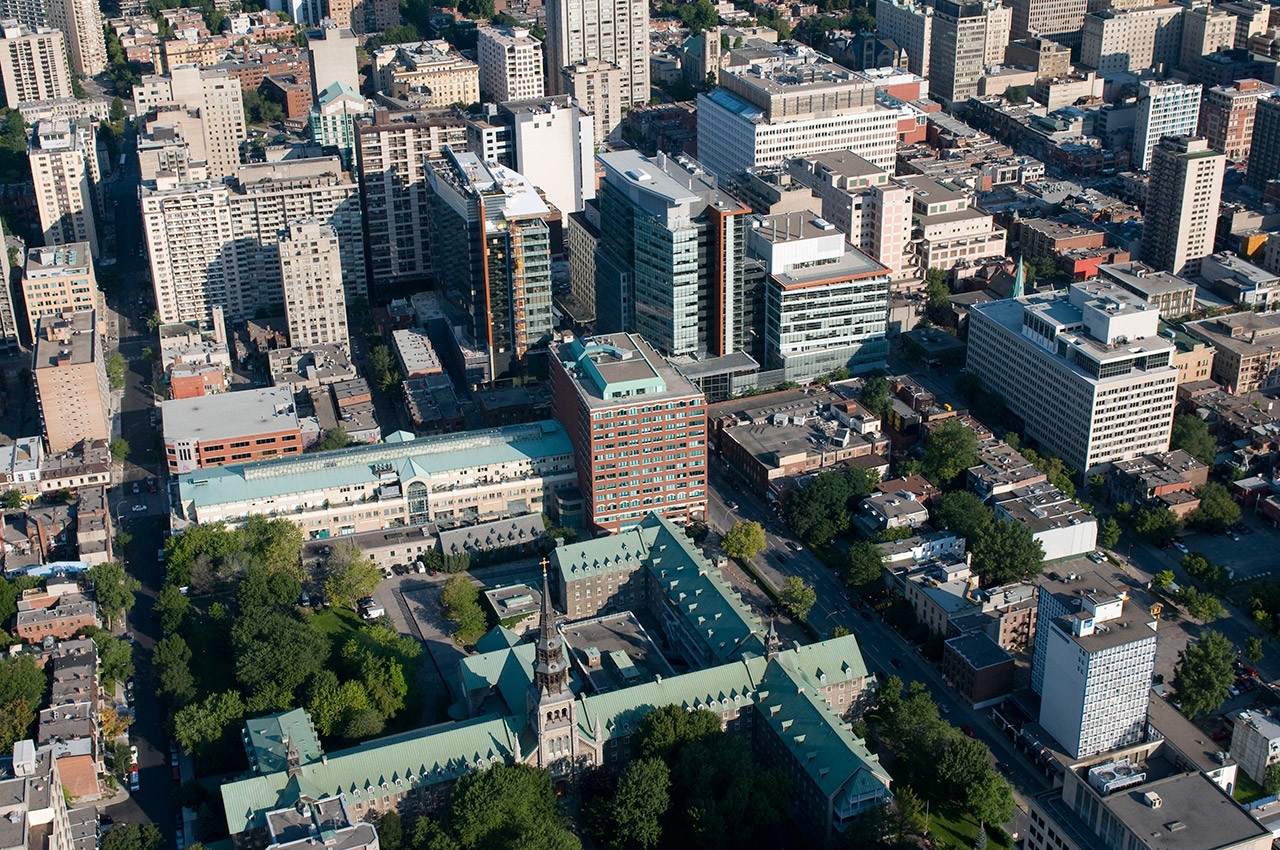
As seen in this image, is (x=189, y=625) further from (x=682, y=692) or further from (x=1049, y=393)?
(x=1049, y=393)

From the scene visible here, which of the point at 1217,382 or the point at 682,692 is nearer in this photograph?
the point at 682,692

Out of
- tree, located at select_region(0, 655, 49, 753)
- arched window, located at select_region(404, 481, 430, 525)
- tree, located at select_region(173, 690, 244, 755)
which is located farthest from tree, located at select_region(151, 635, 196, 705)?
arched window, located at select_region(404, 481, 430, 525)

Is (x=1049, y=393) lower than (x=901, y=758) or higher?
higher

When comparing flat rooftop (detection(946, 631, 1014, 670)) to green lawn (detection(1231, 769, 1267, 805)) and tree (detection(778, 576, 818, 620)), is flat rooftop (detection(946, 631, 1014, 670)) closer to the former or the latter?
tree (detection(778, 576, 818, 620))

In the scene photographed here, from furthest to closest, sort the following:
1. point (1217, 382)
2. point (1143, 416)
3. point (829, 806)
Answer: point (1217, 382) < point (1143, 416) < point (829, 806)

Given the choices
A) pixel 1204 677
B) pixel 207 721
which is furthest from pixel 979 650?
pixel 207 721

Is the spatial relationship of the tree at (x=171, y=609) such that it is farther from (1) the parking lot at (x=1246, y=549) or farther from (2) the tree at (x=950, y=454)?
(1) the parking lot at (x=1246, y=549)

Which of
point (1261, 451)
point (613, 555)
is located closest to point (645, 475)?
point (613, 555)
